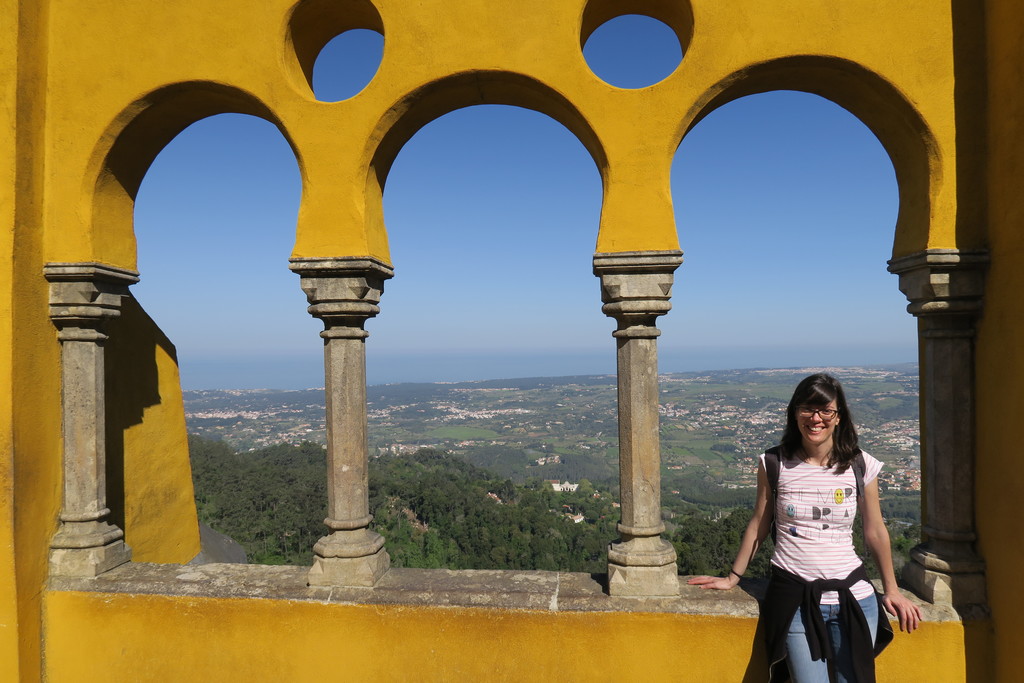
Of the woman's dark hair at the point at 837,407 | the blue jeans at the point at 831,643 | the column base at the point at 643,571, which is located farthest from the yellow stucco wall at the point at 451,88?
the blue jeans at the point at 831,643

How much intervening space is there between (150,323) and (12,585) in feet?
7.64

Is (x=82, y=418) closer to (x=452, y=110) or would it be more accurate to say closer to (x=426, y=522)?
(x=452, y=110)

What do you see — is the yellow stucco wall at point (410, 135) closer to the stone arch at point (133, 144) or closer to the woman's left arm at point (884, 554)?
the stone arch at point (133, 144)

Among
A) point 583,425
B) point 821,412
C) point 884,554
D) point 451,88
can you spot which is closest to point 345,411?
point 451,88

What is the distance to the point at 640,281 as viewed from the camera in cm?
339

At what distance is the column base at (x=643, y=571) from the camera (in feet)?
11.0

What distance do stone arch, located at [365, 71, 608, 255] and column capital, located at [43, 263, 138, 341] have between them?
188 centimetres

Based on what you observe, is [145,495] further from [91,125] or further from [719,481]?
[719,481]

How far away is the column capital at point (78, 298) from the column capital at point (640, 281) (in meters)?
3.27

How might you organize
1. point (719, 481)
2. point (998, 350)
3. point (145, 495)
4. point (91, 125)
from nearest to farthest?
1. point (998, 350)
2. point (91, 125)
3. point (145, 495)
4. point (719, 481)

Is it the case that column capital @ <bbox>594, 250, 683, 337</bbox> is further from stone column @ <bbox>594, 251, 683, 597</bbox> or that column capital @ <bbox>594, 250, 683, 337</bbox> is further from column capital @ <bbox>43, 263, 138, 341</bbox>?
column capital @ <bbox>43, 263, 138, 341</bbox>

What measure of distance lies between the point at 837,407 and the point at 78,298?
4526 mm

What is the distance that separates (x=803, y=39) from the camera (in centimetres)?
335

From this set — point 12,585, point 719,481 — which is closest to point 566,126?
point 12,585
